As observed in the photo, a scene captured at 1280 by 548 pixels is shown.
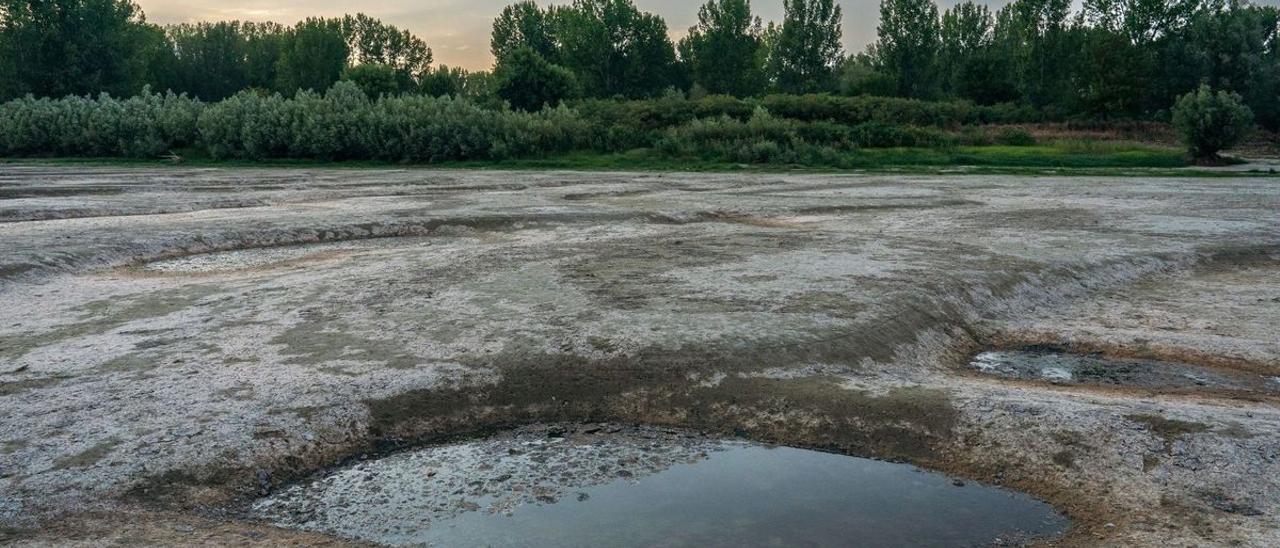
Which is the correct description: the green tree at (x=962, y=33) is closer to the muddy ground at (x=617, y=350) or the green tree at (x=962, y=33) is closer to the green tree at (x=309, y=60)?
the green tree at (x=309, y=60)

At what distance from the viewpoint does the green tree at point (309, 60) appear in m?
72.2

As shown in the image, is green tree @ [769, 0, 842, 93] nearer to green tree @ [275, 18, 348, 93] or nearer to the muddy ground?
green tree @ [275, 18, 348, 93]

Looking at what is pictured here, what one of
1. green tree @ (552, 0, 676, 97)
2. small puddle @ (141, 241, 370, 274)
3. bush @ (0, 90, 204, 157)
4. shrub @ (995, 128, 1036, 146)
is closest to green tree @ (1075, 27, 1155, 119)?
shrub @ (995, 128, 1036, 146)

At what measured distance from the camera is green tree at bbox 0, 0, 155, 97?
2037 inches

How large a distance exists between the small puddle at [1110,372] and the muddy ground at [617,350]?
0.52 ft

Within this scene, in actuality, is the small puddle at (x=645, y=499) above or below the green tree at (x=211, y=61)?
below

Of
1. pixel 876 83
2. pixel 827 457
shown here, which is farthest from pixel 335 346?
pixel 876 83

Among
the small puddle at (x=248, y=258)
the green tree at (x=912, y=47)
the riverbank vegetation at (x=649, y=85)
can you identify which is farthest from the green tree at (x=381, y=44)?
the small puddle at (x=248, y=258)

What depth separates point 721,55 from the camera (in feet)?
239

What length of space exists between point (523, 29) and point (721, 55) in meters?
17.8

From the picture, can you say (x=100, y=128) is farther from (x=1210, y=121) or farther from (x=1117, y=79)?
(x=1117, y=79)

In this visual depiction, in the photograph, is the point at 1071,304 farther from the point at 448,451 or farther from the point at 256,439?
the point at 256,439

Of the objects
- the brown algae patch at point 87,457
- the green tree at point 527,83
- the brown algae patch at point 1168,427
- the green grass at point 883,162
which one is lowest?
the green grass at point 883,162

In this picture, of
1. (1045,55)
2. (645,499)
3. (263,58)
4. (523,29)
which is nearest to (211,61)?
(263,58)
